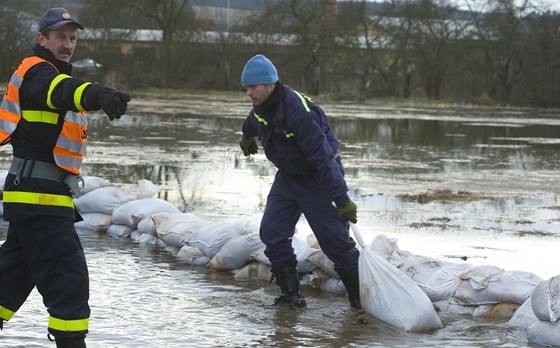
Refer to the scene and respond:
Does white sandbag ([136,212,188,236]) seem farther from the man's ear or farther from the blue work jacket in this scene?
the man's ear

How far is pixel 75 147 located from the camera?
4.17 m

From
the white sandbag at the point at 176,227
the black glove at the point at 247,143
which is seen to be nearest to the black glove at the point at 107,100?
the black glove at the point at 247,143

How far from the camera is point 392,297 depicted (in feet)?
18.2

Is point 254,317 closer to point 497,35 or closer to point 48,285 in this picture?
point 48,285

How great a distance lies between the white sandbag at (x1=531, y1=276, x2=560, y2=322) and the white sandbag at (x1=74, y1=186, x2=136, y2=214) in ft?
13.0

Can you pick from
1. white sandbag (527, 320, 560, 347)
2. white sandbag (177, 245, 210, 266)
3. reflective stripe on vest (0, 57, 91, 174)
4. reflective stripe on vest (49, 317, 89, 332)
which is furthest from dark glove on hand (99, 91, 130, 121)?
white sandbag (177, 245, 210, 266)

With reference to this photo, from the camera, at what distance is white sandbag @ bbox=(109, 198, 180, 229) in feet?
25.9

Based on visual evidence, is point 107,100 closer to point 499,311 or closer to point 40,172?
point 40,172

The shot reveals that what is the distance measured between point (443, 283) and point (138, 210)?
282 cm

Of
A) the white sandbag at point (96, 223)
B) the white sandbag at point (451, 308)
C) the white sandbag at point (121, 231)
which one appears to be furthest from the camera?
the white sandbag at point (96, 223)

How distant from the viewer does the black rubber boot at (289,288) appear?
586 centimetres

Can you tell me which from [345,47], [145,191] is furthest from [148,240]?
[345,47]

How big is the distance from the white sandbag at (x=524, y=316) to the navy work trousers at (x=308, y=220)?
90 centimetres

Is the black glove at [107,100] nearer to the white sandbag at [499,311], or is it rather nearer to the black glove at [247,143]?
the black glove at [247,143]
